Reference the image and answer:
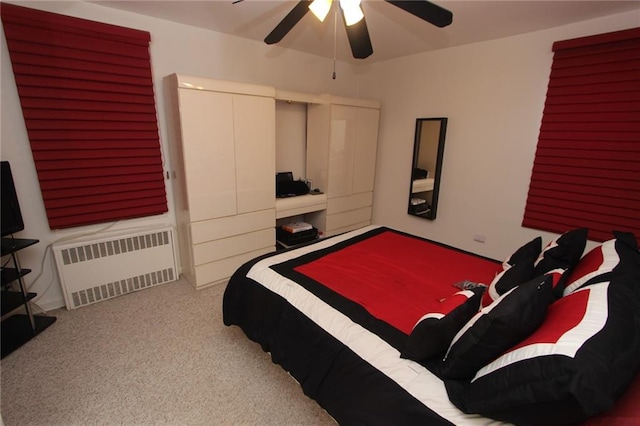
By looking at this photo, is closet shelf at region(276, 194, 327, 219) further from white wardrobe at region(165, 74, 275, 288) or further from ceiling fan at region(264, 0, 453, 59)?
ceiling fan at region(264, 0, 453, 59)

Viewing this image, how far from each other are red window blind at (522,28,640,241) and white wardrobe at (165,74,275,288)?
2631 mm

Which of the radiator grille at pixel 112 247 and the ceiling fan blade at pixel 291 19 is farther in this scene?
the radiator grille at pixel 112 247

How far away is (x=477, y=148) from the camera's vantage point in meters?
3.15

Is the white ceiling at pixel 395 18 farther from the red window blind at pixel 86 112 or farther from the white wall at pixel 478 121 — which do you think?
the red window blind at pixel 86 112

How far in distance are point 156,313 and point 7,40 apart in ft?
7.29

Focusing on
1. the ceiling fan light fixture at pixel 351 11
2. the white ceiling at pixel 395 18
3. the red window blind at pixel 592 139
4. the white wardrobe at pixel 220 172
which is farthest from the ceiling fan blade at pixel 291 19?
the red window blind at pixel 592 139

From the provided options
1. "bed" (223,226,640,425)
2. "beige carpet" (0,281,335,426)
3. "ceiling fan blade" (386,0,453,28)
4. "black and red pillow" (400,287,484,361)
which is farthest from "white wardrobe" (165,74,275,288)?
"black and red pillow" (400,287,484,361)

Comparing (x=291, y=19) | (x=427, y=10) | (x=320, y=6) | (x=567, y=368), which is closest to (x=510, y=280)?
(x=567, y=368)

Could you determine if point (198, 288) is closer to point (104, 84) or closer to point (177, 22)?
point (104, 84)

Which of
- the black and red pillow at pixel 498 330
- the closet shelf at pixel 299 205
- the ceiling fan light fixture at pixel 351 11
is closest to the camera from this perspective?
the black and red pillow at pixel 498 330

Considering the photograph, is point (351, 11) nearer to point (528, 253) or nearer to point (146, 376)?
point (528, 253)

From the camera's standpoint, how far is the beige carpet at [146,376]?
158 centimetres

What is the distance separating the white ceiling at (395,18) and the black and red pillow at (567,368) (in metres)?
2.22

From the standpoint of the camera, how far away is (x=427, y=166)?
356 centimetres
